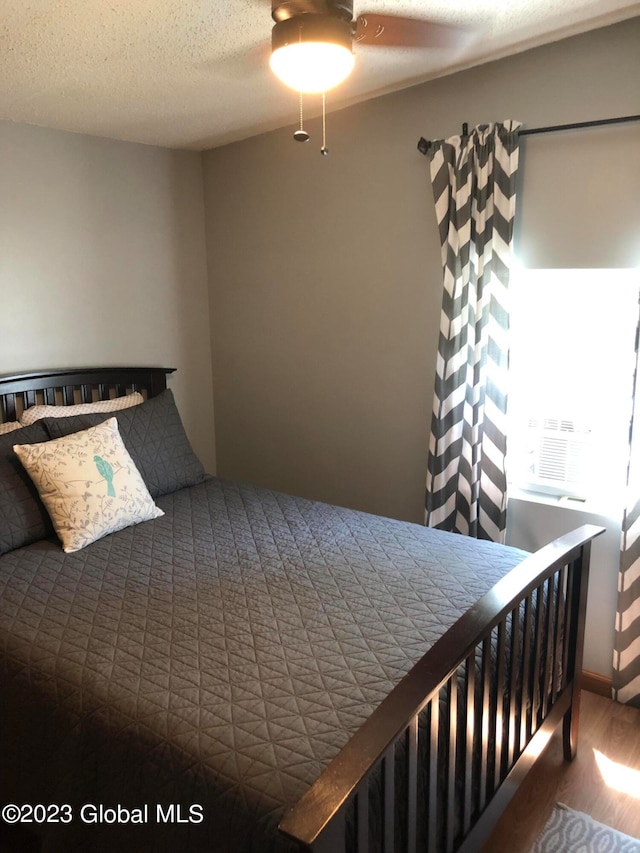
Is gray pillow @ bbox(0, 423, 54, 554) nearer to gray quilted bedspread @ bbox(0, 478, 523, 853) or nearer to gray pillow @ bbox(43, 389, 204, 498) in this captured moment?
gray quilted bedspread @ bbox(0, 478, 523, 853)

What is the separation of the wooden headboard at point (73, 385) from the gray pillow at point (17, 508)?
1.24 feet

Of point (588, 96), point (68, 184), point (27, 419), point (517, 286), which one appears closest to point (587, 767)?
point (517, 286)

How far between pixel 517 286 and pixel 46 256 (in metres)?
2.02

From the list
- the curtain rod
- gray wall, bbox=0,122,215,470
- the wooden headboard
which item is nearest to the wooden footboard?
the curtain rod

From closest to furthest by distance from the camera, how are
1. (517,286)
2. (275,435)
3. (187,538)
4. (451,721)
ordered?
(451,721)
(187,538)
(517,286)
(275,435)

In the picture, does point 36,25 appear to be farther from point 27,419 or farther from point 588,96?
point 588,96

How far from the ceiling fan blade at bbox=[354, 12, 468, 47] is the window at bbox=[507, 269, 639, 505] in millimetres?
847

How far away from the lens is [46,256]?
2883 mm

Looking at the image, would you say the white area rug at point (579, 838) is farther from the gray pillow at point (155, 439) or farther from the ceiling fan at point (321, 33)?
the ceiling fan at point (321, 33)

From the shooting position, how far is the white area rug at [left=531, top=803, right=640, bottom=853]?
183 cm

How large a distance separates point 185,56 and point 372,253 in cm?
114

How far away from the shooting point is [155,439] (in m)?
2.80

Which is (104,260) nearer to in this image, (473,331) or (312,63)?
(312,63)

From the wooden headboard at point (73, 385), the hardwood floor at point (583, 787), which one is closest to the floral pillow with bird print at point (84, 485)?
the wooden headboard at point (73, 385)
